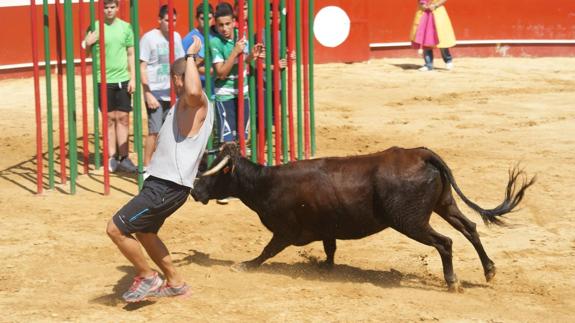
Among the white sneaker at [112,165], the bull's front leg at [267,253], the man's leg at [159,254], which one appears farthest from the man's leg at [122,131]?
the man's leg at [159,254]

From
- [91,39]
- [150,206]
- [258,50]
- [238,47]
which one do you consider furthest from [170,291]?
[91,39]

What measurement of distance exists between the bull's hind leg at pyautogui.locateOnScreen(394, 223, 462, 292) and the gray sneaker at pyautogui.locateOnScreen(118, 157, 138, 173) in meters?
3.58


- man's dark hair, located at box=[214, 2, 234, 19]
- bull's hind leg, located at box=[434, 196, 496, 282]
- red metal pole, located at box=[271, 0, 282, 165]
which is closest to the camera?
bull's hind leg, located at box=[434, 196, 496, 282]

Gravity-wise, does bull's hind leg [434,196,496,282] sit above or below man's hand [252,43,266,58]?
below

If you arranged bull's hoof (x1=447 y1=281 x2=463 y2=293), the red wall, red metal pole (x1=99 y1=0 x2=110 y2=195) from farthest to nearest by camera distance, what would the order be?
the red wall
red metal pole (x1=99 y1=0 x2=110 y2=195)
bull's hoof (x1=447 y1=281 x2=463 y2=293)

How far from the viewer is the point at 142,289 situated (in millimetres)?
5656

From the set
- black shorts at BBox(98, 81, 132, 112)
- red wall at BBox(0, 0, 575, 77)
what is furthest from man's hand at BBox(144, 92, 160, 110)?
red wall at BBox(0, 0, 575, 77)

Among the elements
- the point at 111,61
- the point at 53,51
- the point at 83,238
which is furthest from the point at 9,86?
the point at 83,238

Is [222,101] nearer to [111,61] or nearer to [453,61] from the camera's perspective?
[111,61]

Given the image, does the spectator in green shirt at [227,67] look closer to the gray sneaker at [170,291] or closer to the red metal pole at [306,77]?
the red metal pole at [306,77]

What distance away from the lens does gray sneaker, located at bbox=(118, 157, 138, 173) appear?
9.15 metres

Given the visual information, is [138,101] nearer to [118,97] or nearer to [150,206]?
[118,97]

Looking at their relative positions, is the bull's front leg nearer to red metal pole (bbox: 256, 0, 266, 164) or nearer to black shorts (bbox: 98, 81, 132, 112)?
red metal pole (bbox: 256, 0, 266, 164)

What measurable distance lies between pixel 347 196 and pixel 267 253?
610mm
